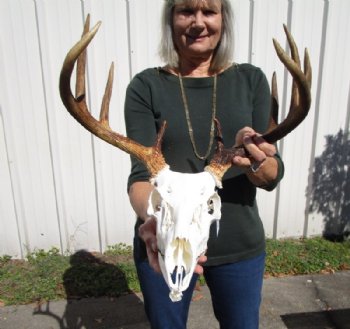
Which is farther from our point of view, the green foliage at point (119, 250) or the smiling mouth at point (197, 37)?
the green foliage at point (119, 250)

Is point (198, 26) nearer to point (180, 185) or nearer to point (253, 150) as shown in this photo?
point (253, 150)

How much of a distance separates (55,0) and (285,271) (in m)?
4.20

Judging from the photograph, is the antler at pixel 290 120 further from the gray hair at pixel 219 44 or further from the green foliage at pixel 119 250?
the green foliage at pixel 119 250

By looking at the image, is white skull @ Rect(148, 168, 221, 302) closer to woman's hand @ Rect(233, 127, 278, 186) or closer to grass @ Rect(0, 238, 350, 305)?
woman's hand @ Rect(233, 127, 278, 186)

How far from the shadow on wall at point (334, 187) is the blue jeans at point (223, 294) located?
311 centimetres

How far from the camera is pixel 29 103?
4.16 metres

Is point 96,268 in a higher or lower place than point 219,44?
lower

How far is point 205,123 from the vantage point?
2004 mm

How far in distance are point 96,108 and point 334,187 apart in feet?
11.2

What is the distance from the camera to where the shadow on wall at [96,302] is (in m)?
3.68

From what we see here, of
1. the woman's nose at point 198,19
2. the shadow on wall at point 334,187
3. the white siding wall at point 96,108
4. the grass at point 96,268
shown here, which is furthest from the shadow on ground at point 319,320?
the woman's nose at point 198,19

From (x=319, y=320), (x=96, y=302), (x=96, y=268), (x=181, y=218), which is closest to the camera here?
(x=181, y=218)

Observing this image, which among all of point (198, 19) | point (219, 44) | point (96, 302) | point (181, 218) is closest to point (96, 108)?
point (96, 302)

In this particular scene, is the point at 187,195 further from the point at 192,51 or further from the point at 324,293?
the point at 324,293
